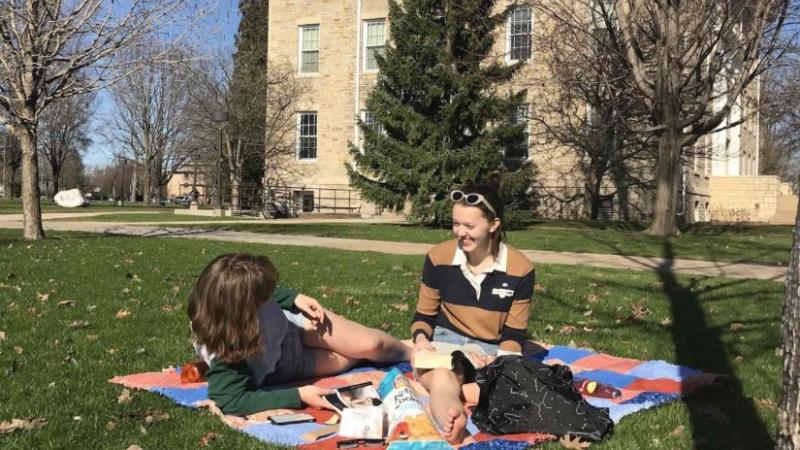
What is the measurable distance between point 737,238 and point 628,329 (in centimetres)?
1310

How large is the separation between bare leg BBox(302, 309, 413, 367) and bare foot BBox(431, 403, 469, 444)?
1.27 m

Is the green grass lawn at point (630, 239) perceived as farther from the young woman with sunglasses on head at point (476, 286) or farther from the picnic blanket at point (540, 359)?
the young woman with sunglasses on head at point (476, 286)

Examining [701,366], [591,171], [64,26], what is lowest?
[701,366]

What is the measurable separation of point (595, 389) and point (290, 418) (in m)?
1.90

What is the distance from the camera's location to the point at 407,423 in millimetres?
3422

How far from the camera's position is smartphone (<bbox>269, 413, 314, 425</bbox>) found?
377cm

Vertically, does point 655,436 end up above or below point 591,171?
below

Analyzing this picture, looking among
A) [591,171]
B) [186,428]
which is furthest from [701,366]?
[591,171]

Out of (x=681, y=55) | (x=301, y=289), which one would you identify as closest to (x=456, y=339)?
(x=301, y=289)

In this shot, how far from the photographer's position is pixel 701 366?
548cm

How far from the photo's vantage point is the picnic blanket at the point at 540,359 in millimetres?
3611

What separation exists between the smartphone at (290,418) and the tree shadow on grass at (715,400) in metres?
2.08

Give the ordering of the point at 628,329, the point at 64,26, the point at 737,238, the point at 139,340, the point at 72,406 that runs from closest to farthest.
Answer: the point at 72,406
the point at 139,340
the point at 628,329
the point at 64,26
the point at 737,238

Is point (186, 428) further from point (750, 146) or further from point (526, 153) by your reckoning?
point (750, 146)
